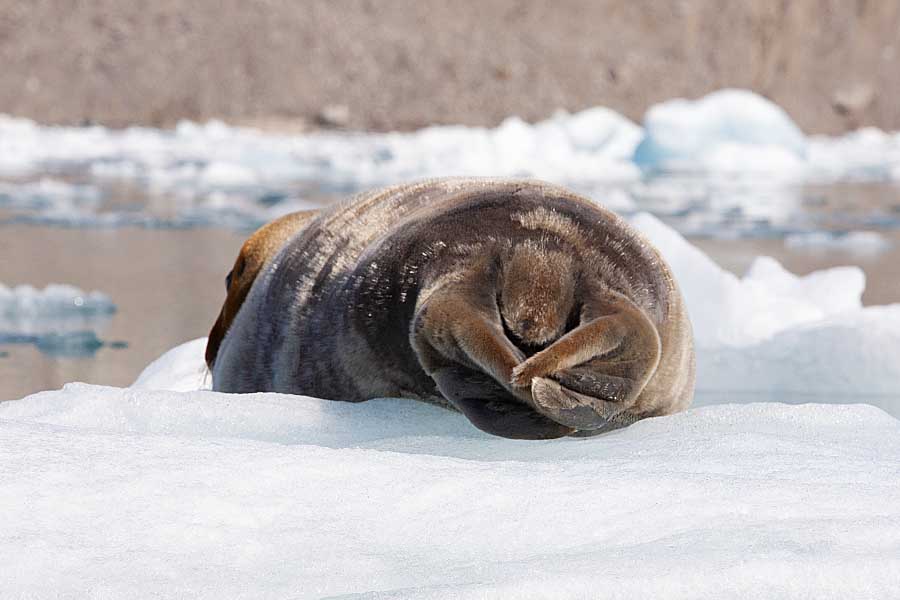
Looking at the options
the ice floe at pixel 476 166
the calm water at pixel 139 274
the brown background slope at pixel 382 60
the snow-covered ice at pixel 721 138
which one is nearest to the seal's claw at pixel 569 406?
the calm water at pixel 139 274

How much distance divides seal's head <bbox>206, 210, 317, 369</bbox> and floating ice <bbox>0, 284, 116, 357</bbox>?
56.7 inches

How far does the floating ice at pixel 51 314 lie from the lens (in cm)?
415

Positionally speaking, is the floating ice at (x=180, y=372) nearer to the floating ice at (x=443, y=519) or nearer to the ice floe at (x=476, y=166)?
the floating ice at (x=443, y=519)

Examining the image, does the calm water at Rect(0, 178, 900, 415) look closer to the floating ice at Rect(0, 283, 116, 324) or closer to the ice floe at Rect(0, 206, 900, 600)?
the floating ice at Rect(0, 283, 116, 324)


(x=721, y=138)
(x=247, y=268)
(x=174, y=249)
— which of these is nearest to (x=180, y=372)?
(x=247, y=268)

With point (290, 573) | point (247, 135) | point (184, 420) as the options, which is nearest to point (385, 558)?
point (290, 573)

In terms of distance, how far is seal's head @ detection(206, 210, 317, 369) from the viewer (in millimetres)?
2779

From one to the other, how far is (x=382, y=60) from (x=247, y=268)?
22268 millimetres

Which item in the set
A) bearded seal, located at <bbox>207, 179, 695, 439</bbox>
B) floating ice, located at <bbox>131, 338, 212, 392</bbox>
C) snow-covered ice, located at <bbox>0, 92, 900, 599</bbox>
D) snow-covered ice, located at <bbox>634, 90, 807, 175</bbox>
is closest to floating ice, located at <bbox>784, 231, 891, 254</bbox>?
floating ice, located at <bbox>131, 338, 212, 392</bbox>

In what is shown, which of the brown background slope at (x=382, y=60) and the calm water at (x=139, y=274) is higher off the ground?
the brown background slope at (x=382, y=60)

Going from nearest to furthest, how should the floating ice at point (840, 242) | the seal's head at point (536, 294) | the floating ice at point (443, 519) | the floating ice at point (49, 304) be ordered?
the floating ice at point (443, 519) → the seal's head at point (536, 294) → the floating ice at point (49, 304) → the floating ice at point (840, 242)

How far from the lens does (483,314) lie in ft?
5.88

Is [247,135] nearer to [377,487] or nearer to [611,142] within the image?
[611,142]

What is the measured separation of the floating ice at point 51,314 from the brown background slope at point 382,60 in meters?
19.0
